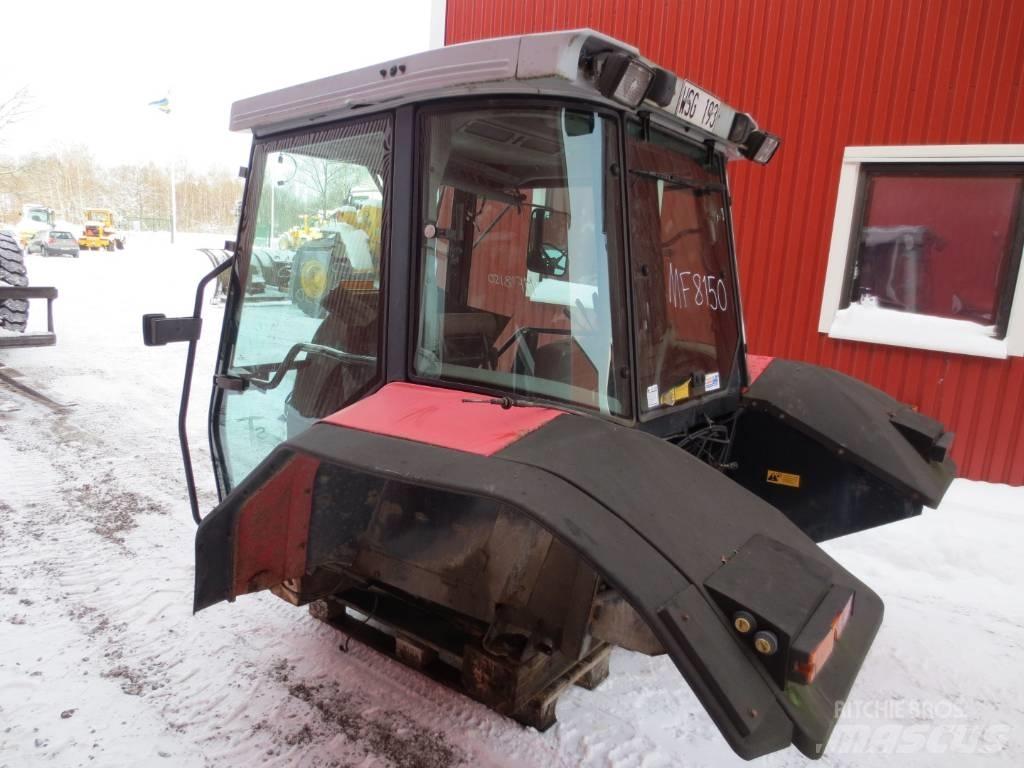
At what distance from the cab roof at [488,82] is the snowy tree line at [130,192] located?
38615mm

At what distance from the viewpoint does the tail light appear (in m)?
1.35

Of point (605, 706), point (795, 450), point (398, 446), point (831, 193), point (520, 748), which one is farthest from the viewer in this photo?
point (831, 193)

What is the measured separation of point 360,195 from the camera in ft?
7.98

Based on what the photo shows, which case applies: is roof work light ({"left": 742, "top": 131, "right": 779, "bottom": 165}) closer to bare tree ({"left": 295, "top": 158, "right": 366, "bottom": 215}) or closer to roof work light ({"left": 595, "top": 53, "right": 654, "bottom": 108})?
roof work light ({"left": 595, "top": 53, "right": 654, "bottom": 108})

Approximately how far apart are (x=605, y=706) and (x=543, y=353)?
1443mm

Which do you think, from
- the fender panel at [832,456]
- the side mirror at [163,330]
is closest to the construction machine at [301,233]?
the side mirror at [163,330]

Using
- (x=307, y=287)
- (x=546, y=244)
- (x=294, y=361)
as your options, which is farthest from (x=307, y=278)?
(x=546, y=244)

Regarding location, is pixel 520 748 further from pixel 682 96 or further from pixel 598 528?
pixel 682 96

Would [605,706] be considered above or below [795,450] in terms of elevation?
below

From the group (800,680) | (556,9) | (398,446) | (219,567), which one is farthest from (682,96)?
(556,9)

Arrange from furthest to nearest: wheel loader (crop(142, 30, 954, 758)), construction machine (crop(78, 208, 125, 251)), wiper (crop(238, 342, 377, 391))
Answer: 1. construction machine (crop(78, 208, 125, 251))
2. wiper (crop(238, 342, 377, 391))
3. wheel loader (crop(142, 30, 954, 758))

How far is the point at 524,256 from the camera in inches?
86.0

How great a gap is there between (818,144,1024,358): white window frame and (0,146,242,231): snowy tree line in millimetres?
37326

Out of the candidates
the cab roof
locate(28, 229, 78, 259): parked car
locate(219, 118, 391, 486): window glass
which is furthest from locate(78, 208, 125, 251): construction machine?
the cab roof
